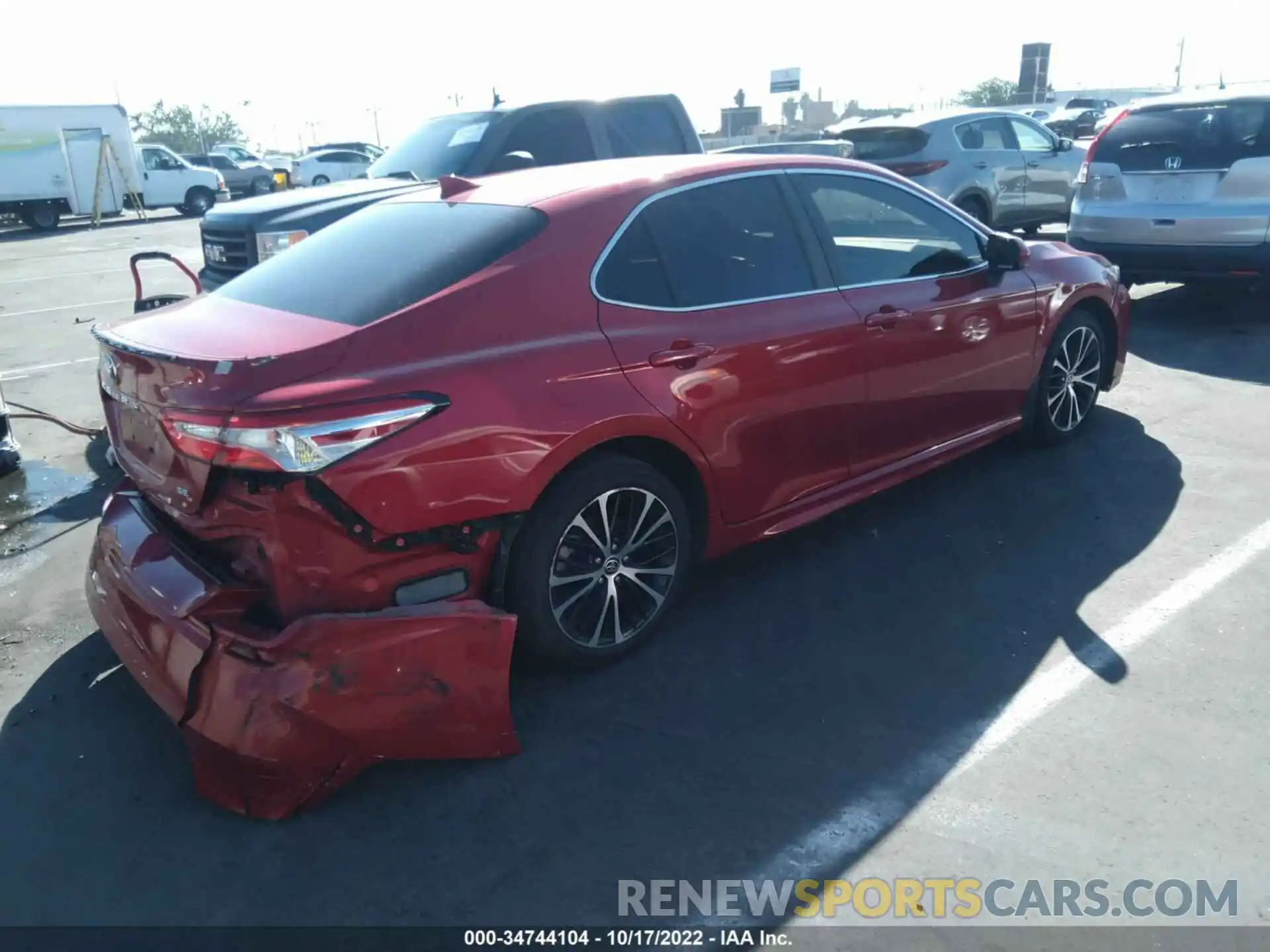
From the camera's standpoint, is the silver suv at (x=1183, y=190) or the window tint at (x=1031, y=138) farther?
the window tint at (x=1031, y=138)

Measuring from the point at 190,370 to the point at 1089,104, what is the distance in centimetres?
4518

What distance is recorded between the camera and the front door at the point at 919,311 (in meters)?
4.47

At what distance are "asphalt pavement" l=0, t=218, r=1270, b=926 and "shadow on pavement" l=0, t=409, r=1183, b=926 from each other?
1 cm

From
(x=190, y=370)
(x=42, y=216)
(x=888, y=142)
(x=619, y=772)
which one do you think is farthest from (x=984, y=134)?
(x=42, y=216)

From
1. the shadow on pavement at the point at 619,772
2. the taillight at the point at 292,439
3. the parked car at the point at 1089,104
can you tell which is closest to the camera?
the shadow on pavement at the point at 619,772

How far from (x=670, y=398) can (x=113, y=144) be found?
88.8 feet

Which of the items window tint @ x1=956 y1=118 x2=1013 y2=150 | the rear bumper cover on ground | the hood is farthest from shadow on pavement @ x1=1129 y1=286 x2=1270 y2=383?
the hood

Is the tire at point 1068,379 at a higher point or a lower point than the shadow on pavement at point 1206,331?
higher

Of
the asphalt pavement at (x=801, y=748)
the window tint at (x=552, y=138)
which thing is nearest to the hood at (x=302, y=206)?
the window tint at (x=552, y=138)

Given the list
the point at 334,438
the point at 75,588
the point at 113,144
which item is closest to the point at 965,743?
the point at 334,438

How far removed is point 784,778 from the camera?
3.14 m

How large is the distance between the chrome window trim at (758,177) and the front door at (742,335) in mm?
10

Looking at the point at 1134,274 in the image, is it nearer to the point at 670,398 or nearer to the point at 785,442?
the point at 785,442

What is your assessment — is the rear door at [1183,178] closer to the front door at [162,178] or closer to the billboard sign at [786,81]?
the front door at [162,178]
